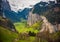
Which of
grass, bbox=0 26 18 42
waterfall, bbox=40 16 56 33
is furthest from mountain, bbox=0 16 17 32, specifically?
waterfall, bbox=40 16 56 33

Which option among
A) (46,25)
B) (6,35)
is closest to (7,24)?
(6,35)

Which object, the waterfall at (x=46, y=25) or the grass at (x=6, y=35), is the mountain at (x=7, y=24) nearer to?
the grass at (x=6, y=35)

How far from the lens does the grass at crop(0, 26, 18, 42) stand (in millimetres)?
18969

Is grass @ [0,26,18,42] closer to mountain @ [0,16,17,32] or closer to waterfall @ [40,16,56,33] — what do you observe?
mountain @ [0,16,17,32]

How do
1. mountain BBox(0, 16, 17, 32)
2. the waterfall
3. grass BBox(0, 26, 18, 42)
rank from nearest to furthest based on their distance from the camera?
grass BBox(0, 26, 18, 42), mountain BBox(0, 16, 17, 32), the waterfall

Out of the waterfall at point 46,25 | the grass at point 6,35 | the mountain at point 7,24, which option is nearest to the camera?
the grass at point 6,35

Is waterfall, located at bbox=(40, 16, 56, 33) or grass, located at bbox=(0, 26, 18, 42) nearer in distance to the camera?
grass, located at bbox=(0, 26, 18, 42)

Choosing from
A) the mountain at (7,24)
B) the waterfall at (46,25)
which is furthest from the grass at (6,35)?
the waterfall at (46,25)

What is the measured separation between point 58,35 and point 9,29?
416 centimetres

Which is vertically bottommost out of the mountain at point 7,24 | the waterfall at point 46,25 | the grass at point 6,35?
the waterfall at point 46,25

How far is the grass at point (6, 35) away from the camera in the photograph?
19.0 meters

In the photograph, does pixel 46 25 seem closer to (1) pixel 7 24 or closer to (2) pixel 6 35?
(1) pixel 7 24

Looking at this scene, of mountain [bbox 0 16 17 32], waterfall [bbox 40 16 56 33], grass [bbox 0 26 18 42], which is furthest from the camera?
waterfall [bbox 40 16 56 33]

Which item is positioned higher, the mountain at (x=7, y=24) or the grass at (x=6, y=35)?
the mountain at (x=7, y=24)
